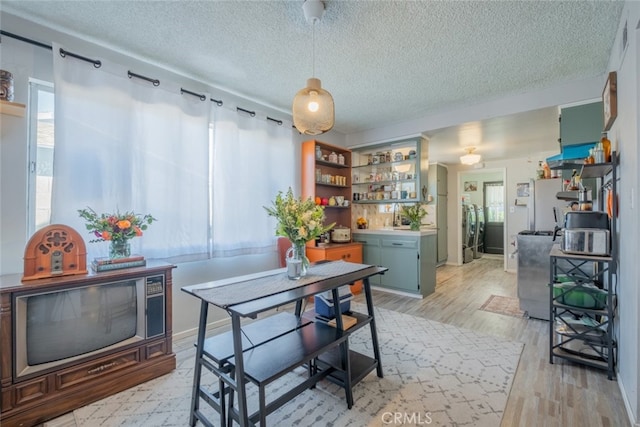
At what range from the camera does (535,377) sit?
207 cm

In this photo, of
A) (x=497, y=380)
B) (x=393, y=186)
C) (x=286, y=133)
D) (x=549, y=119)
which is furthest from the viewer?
(x=393, y=186)

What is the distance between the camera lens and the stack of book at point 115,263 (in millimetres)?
1939

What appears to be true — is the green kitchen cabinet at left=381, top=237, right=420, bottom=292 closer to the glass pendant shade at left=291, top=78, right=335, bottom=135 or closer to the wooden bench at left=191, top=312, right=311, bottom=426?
the wooden bench at left=191, top=312, right=311, bottom=426

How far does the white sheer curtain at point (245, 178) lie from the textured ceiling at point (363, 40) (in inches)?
17.7

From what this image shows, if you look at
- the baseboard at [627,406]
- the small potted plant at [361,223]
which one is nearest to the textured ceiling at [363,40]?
the small potted plant at [361,223]

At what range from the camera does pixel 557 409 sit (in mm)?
1725

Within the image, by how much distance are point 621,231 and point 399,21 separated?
2115 millimetres

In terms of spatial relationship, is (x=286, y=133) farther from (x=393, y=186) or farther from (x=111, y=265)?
(x=111, y=265)

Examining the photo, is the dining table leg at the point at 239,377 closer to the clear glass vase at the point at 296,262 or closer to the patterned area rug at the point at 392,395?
the patterned area rug at the point at 392,395

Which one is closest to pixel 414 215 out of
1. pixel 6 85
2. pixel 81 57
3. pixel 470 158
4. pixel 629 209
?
pixel 470 158

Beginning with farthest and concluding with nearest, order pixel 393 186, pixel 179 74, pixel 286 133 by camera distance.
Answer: pixel 393 186
pixel 286 133
pixel 179 74

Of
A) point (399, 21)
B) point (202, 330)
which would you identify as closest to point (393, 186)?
point (399, 21)

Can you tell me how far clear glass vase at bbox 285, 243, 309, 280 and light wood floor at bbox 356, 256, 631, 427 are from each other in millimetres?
1478

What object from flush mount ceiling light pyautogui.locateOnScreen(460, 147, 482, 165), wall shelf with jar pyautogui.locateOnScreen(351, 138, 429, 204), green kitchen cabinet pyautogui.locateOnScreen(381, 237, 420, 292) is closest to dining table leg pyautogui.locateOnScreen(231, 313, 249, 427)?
green kitchen cabinet pyautogui.locateOnScreen(381, 237, 420, 292)
